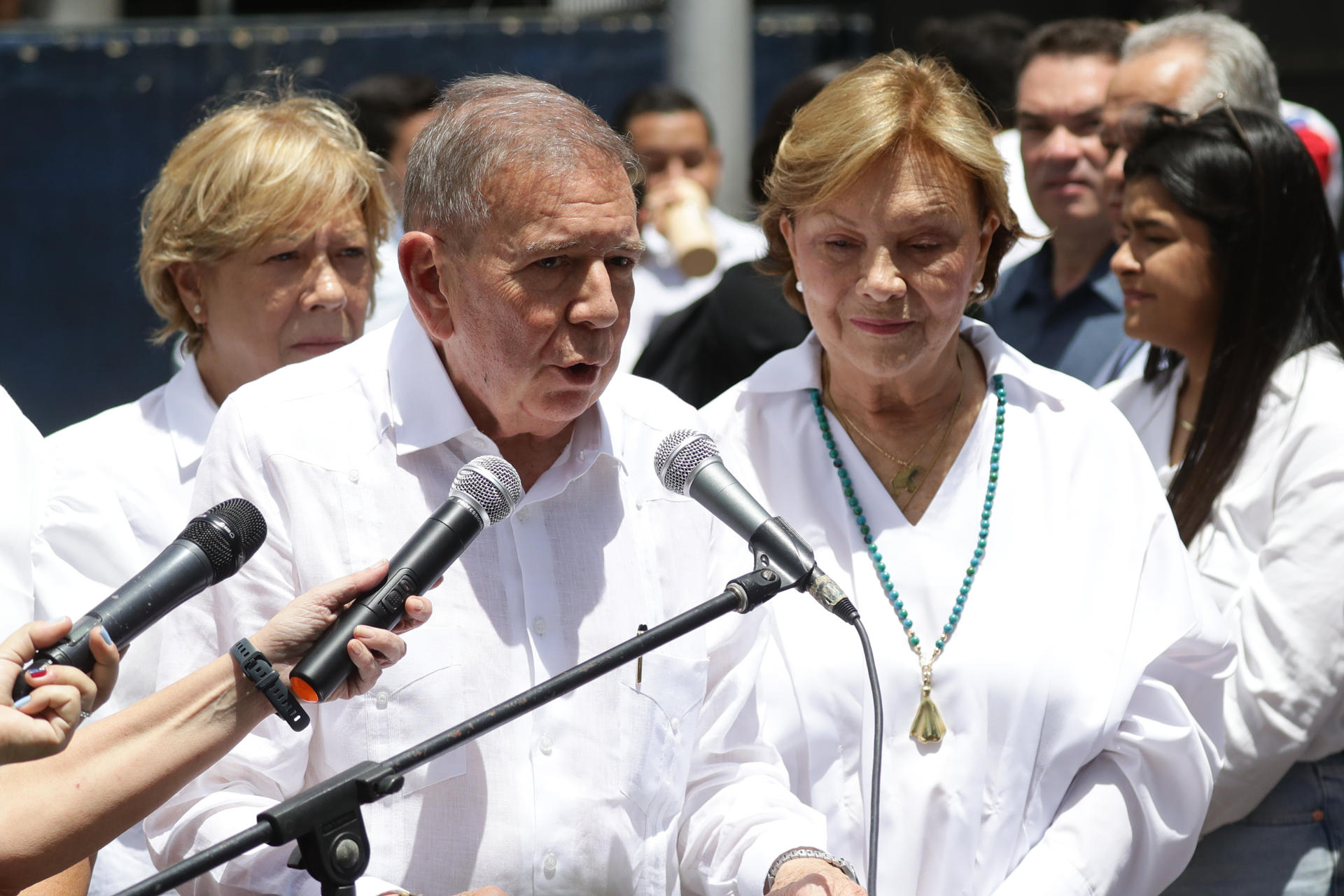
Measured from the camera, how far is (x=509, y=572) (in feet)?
7.95

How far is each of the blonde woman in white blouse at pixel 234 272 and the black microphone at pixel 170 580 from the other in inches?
46.2

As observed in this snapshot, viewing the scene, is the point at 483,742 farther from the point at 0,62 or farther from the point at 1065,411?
the point at 0,62

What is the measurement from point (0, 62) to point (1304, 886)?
6.45 m

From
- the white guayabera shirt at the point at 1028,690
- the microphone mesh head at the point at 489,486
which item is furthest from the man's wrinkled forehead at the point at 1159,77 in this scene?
the microphone mesh head at the point at 489,486

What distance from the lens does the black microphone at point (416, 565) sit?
178 cm

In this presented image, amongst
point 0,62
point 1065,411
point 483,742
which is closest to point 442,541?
point 483,742

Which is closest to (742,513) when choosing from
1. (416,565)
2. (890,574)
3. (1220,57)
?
(416,565)

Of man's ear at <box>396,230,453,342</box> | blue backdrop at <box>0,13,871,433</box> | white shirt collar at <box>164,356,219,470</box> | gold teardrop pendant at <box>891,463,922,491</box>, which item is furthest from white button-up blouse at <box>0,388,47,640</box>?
blue backdrop at <box>0,13,871,433</box>

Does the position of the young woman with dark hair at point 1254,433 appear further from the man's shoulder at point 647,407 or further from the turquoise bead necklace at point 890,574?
the man's shoulder at point 647,407

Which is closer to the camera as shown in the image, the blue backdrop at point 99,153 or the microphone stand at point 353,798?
the microphone stand at point 353,798

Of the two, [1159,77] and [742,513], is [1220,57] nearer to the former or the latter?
[1159,77]

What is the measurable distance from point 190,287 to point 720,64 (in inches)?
198

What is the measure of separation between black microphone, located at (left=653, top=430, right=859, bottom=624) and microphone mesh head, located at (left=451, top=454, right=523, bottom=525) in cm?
26

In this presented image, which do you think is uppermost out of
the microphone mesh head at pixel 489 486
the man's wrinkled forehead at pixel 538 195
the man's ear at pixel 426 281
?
the man's wrinkled forehead at pixel 538 195
